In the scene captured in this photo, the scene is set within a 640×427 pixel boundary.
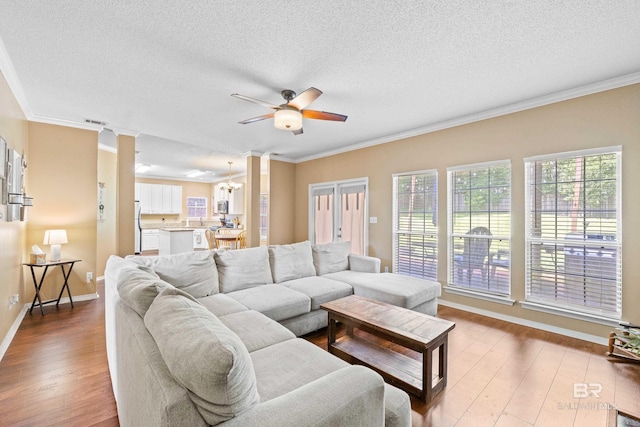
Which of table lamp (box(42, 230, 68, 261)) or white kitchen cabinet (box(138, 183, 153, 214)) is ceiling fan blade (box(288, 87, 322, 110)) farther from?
white kitchen cabinet (box(138, 183, 153, 214))

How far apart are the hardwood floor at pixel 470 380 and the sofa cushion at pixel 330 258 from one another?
1018 mm

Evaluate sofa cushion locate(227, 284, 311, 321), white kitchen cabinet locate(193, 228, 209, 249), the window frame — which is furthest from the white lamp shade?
the window frame

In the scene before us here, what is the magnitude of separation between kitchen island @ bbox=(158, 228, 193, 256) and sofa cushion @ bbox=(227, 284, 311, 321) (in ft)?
15.2

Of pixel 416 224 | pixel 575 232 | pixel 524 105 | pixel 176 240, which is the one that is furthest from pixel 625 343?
pixel 176 240

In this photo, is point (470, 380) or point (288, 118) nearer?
point (470, 380)

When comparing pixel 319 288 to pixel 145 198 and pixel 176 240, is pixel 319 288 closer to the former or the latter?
pixel 176 240

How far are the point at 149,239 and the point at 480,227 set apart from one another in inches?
347

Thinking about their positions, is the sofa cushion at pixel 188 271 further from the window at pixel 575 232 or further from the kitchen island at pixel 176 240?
the kitchen island at pixel 176 240

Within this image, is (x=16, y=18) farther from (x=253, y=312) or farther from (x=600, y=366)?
(x=600, y=366)

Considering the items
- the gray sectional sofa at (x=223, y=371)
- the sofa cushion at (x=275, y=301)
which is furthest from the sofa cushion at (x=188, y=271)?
the sofa cushion at (x=275, y=301)

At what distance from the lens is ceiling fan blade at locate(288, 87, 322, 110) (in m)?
2.45

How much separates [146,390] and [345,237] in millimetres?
4719

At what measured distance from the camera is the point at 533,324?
3.24 m

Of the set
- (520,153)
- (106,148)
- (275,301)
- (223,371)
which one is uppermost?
(106,148)
